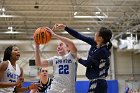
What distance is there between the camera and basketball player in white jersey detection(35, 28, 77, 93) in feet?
13.1

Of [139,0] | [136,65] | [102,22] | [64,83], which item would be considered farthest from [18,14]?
[64,83]

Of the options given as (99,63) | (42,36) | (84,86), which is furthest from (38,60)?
(84,86)

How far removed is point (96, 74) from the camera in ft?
12.2

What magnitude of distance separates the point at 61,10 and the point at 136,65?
26.9ft

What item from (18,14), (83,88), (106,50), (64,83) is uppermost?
(18,14)

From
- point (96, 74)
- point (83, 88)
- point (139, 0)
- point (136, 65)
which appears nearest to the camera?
point (96, 74)

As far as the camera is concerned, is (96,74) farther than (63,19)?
No

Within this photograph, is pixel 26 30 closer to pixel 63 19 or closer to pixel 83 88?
pixel 63 19

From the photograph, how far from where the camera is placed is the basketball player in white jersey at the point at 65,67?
3988 mm

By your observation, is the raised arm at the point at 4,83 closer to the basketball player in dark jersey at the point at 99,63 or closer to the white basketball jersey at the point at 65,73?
the white basketball jersey at the point at 65,73

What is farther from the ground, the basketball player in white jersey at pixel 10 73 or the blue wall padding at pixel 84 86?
the basketball player in white jersey at pixel 10 73

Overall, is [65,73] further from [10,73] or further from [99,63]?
[10,73]

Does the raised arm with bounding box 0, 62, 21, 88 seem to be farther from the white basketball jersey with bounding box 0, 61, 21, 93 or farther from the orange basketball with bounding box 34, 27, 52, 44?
the orange basketball with bounding box 34, 27, 52, 44

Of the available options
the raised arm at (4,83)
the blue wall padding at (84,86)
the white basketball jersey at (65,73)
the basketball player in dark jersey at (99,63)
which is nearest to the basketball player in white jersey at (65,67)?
the white basketball jersey at (65,73)
